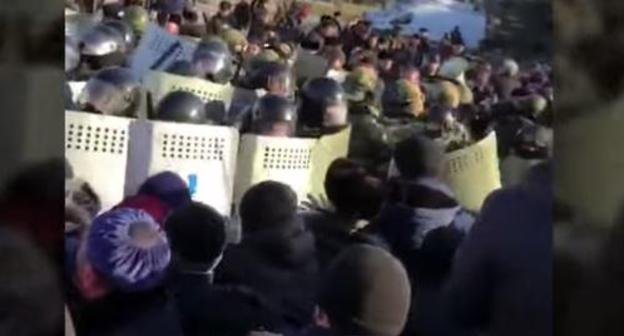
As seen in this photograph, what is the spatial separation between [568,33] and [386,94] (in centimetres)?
55

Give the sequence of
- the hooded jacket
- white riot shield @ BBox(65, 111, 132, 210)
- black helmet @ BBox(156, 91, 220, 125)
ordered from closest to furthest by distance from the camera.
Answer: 1. white riot shield @ BBox(65, 111, 132, 210)
2. black helmet @ BBox(156, 91, 220, 125)
3. the hooded jacket

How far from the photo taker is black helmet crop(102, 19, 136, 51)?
3.59m

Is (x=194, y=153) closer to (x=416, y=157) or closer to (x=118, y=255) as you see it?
(x=118, y=255)

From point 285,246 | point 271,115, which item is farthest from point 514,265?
point 271,115

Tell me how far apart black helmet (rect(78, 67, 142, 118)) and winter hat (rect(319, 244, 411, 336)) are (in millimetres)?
675

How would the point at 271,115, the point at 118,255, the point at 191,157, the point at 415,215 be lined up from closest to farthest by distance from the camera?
the point at 118,255 → the point at 191,157 → the point at 271,115 → the point at 415,215

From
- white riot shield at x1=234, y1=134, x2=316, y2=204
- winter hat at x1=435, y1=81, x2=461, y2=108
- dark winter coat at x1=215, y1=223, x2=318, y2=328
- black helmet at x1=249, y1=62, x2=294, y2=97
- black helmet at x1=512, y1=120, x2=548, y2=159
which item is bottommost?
dark winter coat at x1=215, y1=223, x2=318, y2=328

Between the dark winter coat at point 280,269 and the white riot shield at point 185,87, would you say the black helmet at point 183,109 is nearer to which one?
the white riot shield at point 185,87

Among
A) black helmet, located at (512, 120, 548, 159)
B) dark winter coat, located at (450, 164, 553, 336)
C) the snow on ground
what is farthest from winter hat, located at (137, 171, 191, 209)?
black helmet, located at (512, 120, 548, 159)

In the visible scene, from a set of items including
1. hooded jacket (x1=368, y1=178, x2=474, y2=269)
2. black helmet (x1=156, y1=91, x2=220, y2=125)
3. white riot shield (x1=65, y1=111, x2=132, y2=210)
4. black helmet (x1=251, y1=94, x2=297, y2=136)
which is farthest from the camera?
hooded jacket (x1=368, y1=178, x2=474, y2=269)

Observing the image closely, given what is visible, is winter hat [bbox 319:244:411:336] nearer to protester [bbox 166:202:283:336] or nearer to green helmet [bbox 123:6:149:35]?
protester [bbox 166:202:283:336]

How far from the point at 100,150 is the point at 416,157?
0.86m

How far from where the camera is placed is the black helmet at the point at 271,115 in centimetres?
373

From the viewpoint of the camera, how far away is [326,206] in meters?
3.81
